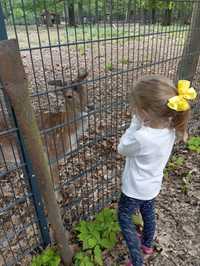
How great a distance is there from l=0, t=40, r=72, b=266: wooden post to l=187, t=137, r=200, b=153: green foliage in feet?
7.89

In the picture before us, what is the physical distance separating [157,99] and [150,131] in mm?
218

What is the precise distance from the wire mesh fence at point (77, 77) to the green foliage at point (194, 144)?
3.43ft

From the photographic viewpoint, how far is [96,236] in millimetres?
2621

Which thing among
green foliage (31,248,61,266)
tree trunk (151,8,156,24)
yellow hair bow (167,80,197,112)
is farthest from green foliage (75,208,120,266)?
tree trunk (151,8,156,24)

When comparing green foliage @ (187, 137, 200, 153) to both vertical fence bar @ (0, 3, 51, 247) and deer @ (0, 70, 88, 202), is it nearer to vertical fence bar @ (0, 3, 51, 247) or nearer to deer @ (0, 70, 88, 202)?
deer @ (0, 70, 88, 202)

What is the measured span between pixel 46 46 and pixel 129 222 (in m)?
1.48

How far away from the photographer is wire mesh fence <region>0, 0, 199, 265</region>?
6.40 feet

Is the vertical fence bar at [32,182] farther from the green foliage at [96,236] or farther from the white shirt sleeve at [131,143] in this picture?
the white shirt sleeve at [131,143]

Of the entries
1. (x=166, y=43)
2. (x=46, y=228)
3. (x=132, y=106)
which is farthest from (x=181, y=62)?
(x=46, y=228)

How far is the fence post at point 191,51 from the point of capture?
3.74 metres

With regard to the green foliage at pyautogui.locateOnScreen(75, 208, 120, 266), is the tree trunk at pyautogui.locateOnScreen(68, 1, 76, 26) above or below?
above

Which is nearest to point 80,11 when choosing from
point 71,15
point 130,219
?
point 71,15

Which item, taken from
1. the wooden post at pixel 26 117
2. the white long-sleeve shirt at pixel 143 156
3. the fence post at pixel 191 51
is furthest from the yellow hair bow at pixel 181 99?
the fence post at pixel 191 51

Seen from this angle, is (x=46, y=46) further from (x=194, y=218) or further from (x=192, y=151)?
(x=192, y=151)
